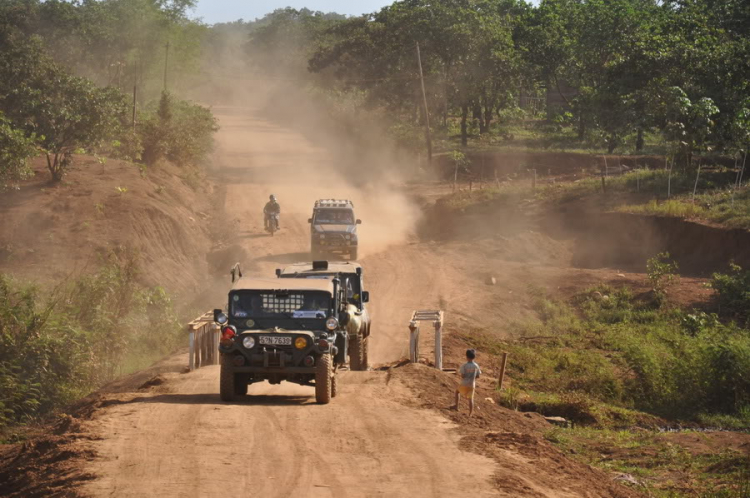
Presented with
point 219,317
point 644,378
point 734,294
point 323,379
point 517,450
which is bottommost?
point 644,378

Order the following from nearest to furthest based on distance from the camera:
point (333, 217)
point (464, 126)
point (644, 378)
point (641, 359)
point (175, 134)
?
point (644, 378), point (641, 359), point (333, 217), point (175, 134), point (464, 126)

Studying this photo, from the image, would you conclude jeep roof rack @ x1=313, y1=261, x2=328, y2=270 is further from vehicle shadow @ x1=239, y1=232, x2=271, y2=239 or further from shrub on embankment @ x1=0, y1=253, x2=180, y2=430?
vehicle shadow @ x1=239, y1=232, x2=271, y2=239

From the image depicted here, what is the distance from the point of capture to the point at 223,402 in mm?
13844

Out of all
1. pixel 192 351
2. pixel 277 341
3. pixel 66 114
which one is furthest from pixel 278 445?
pixel 66 114

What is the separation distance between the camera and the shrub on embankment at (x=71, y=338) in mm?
18609

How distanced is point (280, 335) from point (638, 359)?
11412 mm

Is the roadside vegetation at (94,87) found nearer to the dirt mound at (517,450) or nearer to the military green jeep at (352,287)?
the military green jeep at (352,287)

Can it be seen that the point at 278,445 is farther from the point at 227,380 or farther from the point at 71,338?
the point at 71,338

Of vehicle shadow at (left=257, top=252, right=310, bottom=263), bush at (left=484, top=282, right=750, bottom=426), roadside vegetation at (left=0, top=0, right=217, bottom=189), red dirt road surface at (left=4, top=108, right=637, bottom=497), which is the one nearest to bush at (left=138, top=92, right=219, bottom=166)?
roadside vegetation at (left=0, top=0, right=217, bottom=189)

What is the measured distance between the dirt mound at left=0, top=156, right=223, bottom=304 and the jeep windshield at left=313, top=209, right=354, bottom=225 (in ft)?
17.9

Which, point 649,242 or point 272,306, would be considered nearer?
point 272,306

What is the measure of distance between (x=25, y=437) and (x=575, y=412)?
1041cm

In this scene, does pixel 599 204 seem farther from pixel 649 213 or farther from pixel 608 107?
pixel 608 107

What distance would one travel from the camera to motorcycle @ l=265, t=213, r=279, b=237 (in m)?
37.8
